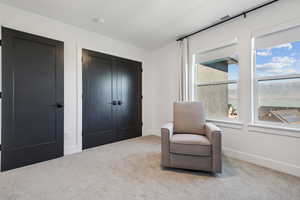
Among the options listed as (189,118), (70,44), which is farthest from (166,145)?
(70,44)

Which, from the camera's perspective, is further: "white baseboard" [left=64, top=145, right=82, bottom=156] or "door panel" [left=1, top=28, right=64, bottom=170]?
"white baseboard" [left=64, top=145, right=82, bottom=156]

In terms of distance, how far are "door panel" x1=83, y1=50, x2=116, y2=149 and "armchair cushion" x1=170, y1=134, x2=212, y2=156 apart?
6.04ft

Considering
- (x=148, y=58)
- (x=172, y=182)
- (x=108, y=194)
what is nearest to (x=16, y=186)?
(x=108, y=194)

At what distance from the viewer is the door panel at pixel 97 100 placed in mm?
3090

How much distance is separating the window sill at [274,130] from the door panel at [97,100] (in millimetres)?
2809

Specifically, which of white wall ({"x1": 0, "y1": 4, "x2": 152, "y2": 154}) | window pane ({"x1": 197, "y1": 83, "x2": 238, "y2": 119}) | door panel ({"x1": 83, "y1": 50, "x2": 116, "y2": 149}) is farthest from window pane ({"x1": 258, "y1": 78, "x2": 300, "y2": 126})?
white wall ({"x1": 0, "y1": 4, "x2": 152, "y2": 154})

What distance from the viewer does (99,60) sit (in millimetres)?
3283

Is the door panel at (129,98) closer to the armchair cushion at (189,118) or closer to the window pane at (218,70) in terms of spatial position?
the armchair cushion at (189,118)

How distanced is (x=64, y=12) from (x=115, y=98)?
6.22ft

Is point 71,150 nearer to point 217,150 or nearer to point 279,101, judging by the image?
point 217,150

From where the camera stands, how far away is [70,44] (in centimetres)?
288

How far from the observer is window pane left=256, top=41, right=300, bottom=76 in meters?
2.13

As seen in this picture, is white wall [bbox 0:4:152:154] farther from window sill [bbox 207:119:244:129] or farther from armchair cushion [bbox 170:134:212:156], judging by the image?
window sill [bbox 207:119:244:129]

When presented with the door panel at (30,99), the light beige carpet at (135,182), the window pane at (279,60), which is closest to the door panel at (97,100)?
the door panel at (30,99)
